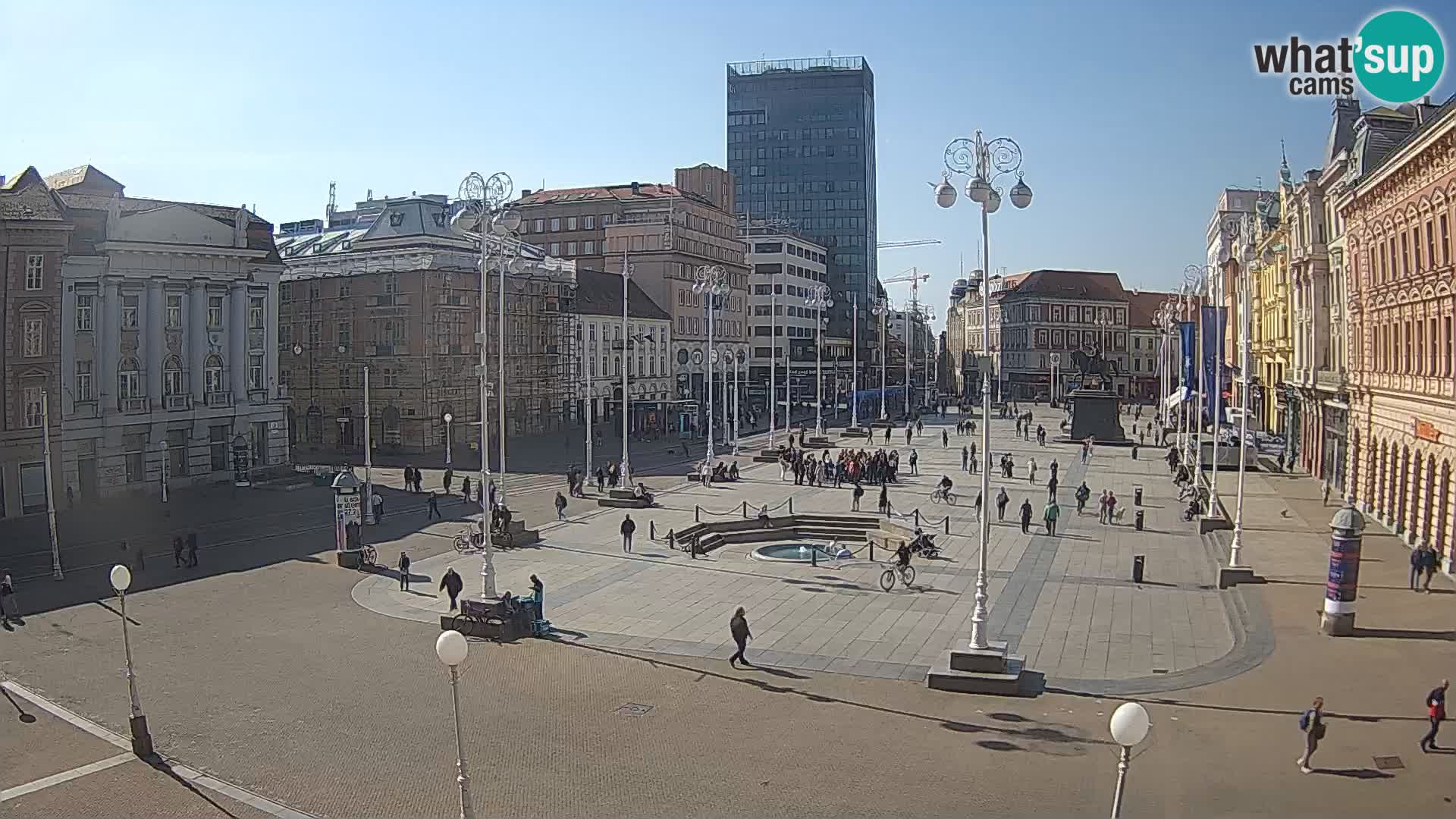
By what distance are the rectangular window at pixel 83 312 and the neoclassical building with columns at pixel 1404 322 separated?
161 ft

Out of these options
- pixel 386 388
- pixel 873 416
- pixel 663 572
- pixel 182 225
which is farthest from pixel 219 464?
pixel 873 416

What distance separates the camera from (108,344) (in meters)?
49.1

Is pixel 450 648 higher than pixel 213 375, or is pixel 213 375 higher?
pixel 213 375

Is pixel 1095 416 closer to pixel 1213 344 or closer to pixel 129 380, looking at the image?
pixel 1213 344

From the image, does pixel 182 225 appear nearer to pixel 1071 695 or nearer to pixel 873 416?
pixel 1071 695

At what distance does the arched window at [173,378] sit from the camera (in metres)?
52.4

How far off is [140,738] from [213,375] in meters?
41.0

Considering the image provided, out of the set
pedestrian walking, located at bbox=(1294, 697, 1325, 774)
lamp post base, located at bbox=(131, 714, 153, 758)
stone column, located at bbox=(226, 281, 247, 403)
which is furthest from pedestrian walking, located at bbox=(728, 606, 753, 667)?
stone column, located at bbox=(226, 281, 247, 403)

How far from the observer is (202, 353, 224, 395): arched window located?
54.2 meters

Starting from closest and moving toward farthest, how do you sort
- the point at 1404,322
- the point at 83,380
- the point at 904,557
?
the point at 904,557 → the point at 1404,322 → the point at 83,380

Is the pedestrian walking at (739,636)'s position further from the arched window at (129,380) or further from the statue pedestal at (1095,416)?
the statue pedestal at (1095,416)

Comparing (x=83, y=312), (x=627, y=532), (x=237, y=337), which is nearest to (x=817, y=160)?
(x=237, y=337)

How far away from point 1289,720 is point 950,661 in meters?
5.58

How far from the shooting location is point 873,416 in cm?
10594
